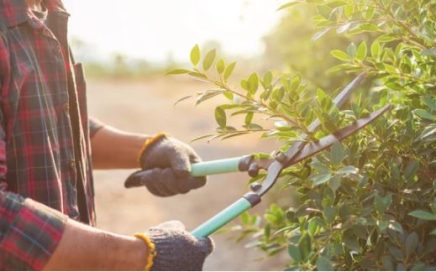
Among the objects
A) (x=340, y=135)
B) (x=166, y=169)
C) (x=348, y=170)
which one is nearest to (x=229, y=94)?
(x=340, y=135)

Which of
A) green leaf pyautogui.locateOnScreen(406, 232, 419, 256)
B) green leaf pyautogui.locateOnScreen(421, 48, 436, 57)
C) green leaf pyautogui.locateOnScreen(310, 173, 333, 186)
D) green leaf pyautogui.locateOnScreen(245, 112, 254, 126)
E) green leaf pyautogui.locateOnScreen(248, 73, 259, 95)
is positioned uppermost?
green leaf pyautogui.locateOnScreen(421, 48, 436, 57)

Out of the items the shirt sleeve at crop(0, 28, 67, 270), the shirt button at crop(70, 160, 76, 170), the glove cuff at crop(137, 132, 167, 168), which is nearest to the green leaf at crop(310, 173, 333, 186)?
the shirt sleeve at crop(0, 28, 67, 270)

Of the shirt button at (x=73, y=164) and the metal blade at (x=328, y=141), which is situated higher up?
the metal blade at (x=328, y=141)

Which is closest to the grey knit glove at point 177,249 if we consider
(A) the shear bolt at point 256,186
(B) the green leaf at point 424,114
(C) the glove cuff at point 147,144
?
(A) the shear bolt at point 256,186

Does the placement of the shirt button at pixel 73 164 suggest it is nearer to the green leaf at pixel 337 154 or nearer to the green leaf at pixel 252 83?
the green leaf at pixel 252 83

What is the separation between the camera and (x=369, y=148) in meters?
2.44

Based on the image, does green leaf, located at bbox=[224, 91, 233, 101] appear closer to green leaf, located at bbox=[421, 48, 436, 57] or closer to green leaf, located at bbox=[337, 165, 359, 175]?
green leaf, located at bbox=[337, 165, 359, 175]

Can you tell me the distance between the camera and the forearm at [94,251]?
2.45 m

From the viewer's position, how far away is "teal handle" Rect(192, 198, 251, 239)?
2603mm

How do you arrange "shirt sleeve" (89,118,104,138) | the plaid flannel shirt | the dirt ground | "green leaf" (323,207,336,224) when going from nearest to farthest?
"green leaf" (323,207,336,224) < the plaid flannel shirt < "shirt sleeve" (89,118,104,138) < the dirt ground

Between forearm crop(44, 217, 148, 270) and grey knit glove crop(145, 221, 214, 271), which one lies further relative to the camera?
grey knit glove crop(145, 221, 214, 271)

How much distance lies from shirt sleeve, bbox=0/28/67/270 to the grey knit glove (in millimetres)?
291

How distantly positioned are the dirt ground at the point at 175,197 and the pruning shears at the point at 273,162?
22.5 inches

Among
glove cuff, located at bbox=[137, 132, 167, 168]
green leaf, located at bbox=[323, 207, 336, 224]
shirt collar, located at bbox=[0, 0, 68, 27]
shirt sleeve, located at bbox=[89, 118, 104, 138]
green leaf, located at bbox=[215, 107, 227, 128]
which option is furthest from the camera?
shirt sleeve, located at bbox=[89, 118, 104, 138]
